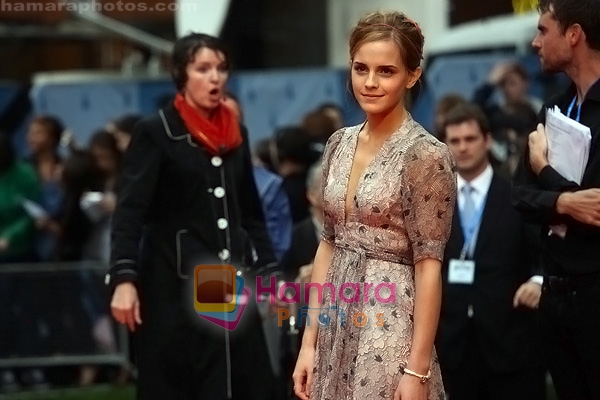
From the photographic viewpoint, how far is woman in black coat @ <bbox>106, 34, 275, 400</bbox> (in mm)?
6902

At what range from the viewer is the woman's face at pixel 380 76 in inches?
200

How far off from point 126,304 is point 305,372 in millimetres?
1665

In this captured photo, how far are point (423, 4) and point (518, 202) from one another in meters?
12.0

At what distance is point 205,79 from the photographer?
23.0 ft

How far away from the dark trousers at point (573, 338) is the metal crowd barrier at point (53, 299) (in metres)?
5.90

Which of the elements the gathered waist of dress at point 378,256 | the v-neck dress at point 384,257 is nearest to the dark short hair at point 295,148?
the v-neck dress at point 384,257

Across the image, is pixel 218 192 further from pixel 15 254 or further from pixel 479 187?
pixel 15 254

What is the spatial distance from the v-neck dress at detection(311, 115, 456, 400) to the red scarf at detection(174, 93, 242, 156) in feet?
6.06

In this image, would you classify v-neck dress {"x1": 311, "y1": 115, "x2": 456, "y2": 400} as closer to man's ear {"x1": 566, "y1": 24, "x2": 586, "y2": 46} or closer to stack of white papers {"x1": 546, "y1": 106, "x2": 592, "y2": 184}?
stack of white papers {"x1": 546, "y1": 106, "x2": 592, "y2": 184}

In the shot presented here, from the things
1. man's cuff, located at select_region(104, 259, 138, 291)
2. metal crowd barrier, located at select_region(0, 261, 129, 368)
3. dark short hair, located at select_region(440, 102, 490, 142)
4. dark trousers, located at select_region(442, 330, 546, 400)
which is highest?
dark short hair, located at select_region(440, 102, 490, 142)

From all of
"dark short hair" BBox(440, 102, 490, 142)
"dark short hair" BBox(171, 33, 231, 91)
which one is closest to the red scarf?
"dark short hair" BBox(171, 33, 231, 91)

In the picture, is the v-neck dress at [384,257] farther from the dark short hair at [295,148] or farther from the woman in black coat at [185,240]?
the dark short hair at [295,148]

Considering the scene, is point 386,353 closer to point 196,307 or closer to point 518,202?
point 518,202

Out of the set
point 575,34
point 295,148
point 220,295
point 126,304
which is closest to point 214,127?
point 220,295
